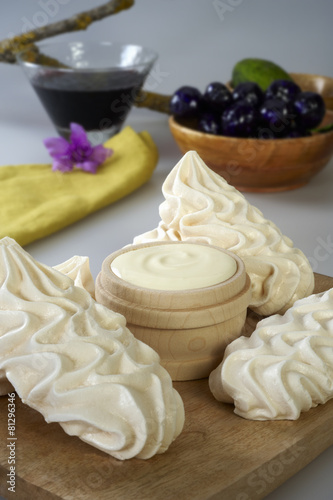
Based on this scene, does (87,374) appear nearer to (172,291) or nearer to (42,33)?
(172,291)

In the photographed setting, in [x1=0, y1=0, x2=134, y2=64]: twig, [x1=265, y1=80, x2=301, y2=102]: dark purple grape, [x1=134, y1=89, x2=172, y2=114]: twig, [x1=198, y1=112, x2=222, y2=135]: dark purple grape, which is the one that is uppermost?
[x1=0, y1=0, x2=134, y2=64]: twig

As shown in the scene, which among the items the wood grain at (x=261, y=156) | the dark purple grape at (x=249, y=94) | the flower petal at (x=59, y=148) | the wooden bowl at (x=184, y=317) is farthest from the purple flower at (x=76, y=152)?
the wooden bowl at (x=184, y=317)

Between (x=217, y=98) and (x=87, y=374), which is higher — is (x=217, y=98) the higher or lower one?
the lower one

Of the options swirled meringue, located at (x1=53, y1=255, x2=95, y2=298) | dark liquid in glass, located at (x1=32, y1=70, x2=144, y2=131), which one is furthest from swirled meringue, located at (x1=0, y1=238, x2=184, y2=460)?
dark liquid in glass, located at (x1=32, y1=70, x2=144, y2=131)

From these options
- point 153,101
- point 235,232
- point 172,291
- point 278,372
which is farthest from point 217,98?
point 278,372

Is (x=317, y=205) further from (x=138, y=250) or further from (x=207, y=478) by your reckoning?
(x=207, y=478)

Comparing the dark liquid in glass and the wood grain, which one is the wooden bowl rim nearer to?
the wood grain

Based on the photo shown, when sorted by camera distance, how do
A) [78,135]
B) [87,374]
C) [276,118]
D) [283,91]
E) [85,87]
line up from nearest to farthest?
[87,374] → [276,118] → [283,91] → [78,135] → [85,87]
